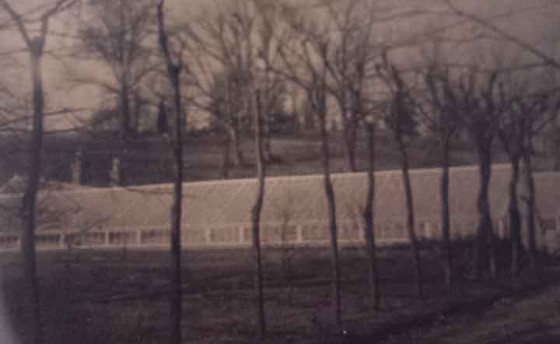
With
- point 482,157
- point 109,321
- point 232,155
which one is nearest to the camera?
point 109,321

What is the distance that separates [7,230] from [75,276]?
3.75m

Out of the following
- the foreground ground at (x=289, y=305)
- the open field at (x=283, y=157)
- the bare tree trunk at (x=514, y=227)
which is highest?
the open field at (x=283, y=157)

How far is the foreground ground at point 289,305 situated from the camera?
33.3ft

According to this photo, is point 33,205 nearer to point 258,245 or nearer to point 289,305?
point 258,245

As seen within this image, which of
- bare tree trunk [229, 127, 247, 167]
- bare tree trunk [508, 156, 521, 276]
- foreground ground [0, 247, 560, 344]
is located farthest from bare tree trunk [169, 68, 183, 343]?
bare tree trunk [229, 127, 247, 167]

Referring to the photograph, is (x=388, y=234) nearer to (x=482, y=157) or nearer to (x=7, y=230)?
(x=482, y=157)

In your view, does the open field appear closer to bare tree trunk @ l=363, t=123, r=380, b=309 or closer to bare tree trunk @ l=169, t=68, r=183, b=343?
bare tree trunk @ l=363, t=123, r=380, b=309

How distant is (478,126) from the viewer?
57.1 feet

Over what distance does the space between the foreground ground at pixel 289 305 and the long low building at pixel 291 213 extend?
2.27m

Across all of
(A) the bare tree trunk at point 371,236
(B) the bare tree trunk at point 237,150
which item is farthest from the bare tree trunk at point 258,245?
(B) the bare tree trunk at point 237,150

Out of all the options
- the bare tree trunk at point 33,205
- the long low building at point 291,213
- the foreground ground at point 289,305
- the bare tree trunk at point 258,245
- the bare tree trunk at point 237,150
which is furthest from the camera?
the bare tree trunk at point 237,150

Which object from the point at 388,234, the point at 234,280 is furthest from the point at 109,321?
the point at 388,234

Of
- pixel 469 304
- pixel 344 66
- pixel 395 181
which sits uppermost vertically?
pixel 344 66

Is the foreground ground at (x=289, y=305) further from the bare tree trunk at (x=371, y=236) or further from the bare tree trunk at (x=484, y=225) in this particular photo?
the bare tree trunk at (x=484, y=225)
